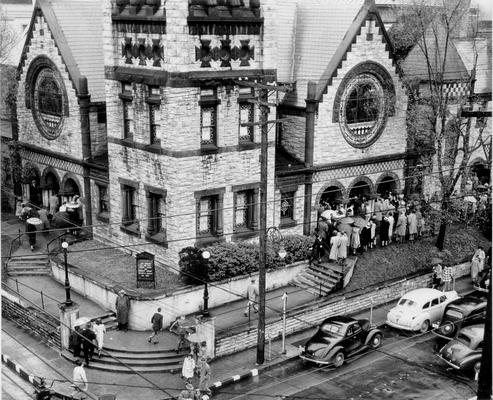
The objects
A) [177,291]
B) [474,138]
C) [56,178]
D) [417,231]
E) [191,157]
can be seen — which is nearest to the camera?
[177,291]

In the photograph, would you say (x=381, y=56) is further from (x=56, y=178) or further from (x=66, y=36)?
(x=56, y=178)

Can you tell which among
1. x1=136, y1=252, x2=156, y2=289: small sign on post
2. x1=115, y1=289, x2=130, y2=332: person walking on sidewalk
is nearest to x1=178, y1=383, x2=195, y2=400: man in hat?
x1=115, y1=289, x2=130, y2=332: person walking on sidewalk

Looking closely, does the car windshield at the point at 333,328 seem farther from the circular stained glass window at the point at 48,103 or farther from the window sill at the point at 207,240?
the circular stained glass window at the point at 48,103

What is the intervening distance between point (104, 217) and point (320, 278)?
11210 mm

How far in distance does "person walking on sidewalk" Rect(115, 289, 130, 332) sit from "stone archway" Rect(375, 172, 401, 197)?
16.1 meters

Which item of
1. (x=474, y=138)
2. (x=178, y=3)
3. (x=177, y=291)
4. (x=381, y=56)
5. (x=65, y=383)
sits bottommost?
(x=65, y=383)

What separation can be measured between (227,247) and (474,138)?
20271 millimetres

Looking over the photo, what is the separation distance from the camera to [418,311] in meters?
27.3

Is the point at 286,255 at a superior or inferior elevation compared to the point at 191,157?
inferior

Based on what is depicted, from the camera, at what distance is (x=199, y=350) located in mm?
23031

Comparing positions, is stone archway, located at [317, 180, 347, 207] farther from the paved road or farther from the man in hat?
the man in hat

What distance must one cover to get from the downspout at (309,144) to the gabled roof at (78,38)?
10777mm

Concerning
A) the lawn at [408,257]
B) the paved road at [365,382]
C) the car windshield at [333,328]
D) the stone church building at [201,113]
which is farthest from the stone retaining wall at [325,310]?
the stone church building at [201,113]

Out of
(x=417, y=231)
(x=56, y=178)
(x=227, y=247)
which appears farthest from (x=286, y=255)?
(x=56, y=178)
